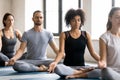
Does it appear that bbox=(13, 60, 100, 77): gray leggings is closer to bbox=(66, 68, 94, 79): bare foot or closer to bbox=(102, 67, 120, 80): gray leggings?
bbox=(66, 68, 94, 79): bare foot

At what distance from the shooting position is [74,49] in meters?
3.80

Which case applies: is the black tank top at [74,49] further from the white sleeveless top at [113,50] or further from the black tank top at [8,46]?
the black tank top at [8,46]

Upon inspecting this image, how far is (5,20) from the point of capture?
5.23m

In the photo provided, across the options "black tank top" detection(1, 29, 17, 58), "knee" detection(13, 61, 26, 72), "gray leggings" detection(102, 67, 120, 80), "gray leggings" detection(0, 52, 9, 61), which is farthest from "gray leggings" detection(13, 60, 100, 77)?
"black tank top" detection(1, 29, 17, 58)

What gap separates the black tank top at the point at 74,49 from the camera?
12.5 ft

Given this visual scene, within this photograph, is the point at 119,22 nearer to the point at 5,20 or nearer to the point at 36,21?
the point at 36,21

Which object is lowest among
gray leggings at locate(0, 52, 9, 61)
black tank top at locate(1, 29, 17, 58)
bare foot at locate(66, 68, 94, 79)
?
bare foot at locate(66, 68, 94, 79)

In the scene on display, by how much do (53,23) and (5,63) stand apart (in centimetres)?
334

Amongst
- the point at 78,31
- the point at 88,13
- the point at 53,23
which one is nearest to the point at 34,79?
the point at 78,31

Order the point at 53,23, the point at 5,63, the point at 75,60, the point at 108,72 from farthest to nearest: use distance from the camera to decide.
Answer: the point at 53,23
the point at 5,63
the point at 75,60
the point at 108,72

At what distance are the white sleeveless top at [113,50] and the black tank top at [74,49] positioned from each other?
0.65 meters

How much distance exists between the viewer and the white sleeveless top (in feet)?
10.4

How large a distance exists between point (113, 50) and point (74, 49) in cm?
74

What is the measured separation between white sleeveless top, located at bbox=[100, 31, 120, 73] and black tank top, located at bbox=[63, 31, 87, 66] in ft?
2.13
